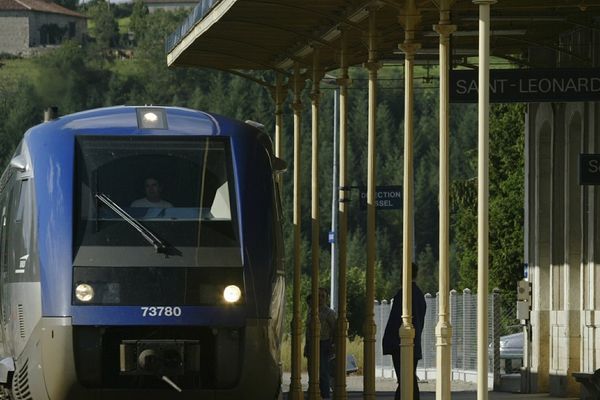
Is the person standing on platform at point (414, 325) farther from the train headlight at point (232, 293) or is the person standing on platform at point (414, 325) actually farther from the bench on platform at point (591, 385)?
the train headlight at point (232, 293)

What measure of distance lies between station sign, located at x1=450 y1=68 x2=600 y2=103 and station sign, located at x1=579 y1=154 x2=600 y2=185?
789mm

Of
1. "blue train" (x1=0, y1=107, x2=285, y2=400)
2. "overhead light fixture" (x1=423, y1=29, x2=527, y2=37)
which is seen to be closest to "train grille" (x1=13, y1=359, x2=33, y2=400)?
"blue train" (x1=0, y1=107, x2=285, y2=400)

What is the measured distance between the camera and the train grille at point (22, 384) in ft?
59.0

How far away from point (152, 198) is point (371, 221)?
5845 mm

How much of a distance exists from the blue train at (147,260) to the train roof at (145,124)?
18 mm

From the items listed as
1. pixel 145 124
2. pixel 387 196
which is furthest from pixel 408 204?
pixel 387 196

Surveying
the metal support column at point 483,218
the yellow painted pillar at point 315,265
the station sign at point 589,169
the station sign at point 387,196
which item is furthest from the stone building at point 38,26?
the metal support column at point 483,218

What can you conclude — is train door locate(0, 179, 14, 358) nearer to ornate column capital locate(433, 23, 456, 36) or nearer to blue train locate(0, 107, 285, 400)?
blue train locate(0, 107, 285, 400)

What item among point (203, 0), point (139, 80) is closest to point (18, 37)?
point (139, 80)

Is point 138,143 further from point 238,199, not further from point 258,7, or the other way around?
point 258,7

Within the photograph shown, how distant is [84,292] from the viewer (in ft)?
57.0

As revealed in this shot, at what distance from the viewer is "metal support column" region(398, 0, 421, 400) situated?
20.4 meters

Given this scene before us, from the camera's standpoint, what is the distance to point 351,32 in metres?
25.3

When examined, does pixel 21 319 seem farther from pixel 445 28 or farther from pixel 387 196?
pixel 387 196
